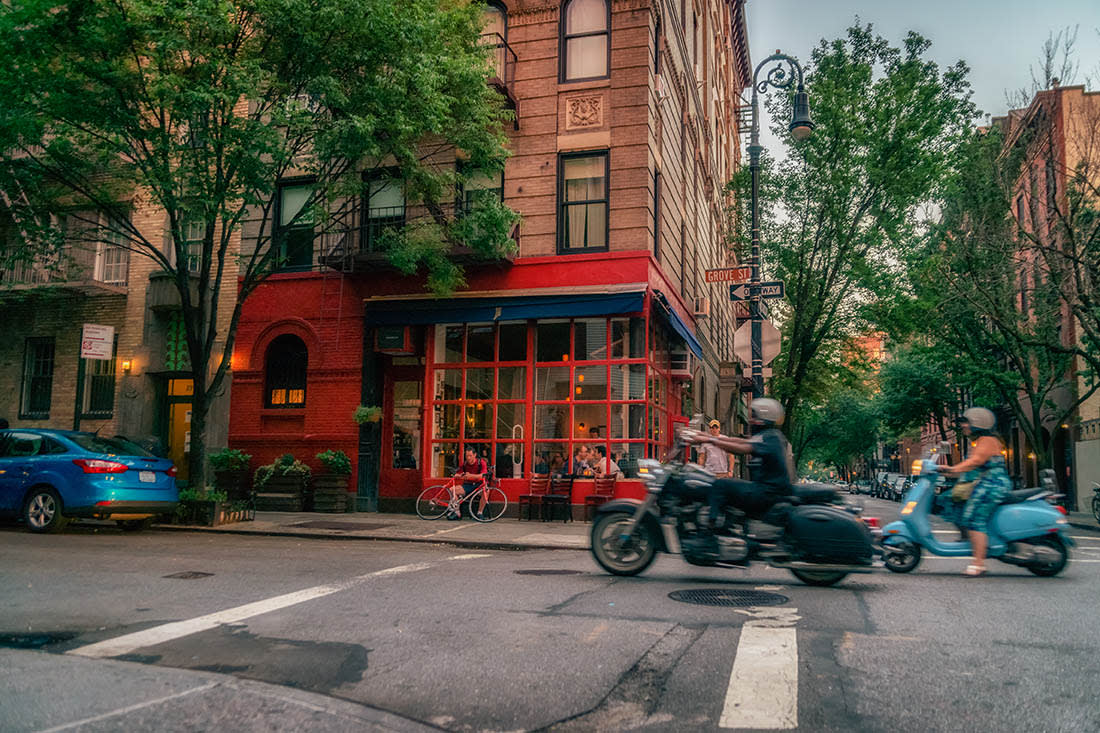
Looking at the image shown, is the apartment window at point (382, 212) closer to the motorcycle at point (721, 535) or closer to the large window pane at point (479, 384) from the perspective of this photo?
the large window pane at point (479, 384)

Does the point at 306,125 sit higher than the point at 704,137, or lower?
lower

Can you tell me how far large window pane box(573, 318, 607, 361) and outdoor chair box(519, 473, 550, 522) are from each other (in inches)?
103

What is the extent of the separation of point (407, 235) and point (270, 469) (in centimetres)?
613

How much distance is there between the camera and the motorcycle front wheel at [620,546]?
822 centimetres

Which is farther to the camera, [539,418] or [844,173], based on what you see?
[844,173]

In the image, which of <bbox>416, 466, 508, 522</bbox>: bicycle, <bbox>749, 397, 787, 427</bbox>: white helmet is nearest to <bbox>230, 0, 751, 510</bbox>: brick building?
<bbox>416, 466, 508, 522</bbox>: bicycle

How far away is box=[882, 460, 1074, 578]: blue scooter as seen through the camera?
8.45 m

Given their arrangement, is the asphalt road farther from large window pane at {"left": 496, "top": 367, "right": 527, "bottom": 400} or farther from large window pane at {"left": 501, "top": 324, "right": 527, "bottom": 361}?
large window pane at {"left": 501, "top": 324, "right": 527, "bottom": 361}

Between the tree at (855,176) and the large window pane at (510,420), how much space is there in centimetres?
1115

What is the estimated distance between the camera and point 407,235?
15758 mm

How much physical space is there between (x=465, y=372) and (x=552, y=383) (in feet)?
6.58

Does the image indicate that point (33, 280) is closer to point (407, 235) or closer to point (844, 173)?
point (407, 235)

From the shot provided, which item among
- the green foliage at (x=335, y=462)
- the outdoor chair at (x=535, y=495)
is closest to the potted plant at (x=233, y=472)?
the green foliage at (x=335, y=462)

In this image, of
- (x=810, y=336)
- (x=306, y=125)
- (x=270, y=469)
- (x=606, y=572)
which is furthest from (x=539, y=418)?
(x=810, y=336)
